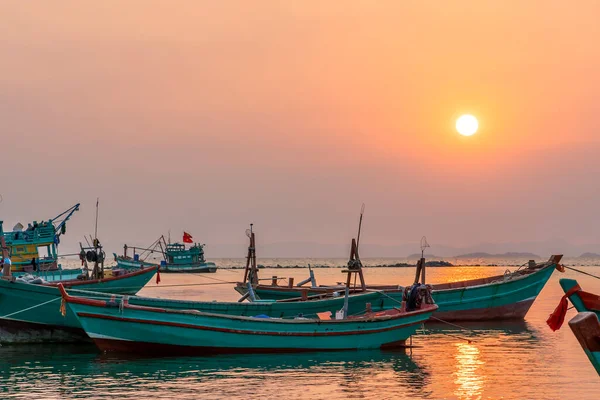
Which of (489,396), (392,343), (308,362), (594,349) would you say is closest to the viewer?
(594,349)

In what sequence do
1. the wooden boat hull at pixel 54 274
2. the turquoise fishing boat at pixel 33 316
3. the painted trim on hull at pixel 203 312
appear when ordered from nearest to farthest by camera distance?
the painted trim on hull at pixel 203 312, the turquoise fishing boat at pixel 33 316, the wooden boat hull at pixel 54 274

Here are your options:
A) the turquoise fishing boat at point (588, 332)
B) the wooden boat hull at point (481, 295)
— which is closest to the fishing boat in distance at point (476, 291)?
the wooden boat hull at point (481, 295)

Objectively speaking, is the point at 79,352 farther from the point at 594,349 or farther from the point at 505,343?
the point at 594,349

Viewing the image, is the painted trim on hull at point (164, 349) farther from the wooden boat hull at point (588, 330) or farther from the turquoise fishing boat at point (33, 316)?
the wooden boat hull at point (588, 330)

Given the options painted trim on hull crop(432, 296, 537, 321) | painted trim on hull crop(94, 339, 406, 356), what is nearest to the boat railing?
painted trim on hull crop(94, 339, 406, 356)

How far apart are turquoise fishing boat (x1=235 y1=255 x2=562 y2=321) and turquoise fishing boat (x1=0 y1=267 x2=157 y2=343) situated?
8553 millimetres

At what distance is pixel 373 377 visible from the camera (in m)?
21.5

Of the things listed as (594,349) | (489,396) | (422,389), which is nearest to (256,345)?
(422,389)

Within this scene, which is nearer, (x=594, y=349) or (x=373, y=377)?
(x=594, y=349)

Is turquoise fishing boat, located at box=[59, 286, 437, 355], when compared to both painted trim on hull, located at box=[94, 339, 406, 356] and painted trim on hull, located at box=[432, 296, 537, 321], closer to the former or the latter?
painted trim on hull, located at box=[94, 339, 406, 356]

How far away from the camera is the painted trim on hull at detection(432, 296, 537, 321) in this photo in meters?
35.7

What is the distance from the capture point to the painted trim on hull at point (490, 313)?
35.7 metres

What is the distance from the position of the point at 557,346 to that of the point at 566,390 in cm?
975

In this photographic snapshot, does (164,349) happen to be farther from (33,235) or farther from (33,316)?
(33,235)
